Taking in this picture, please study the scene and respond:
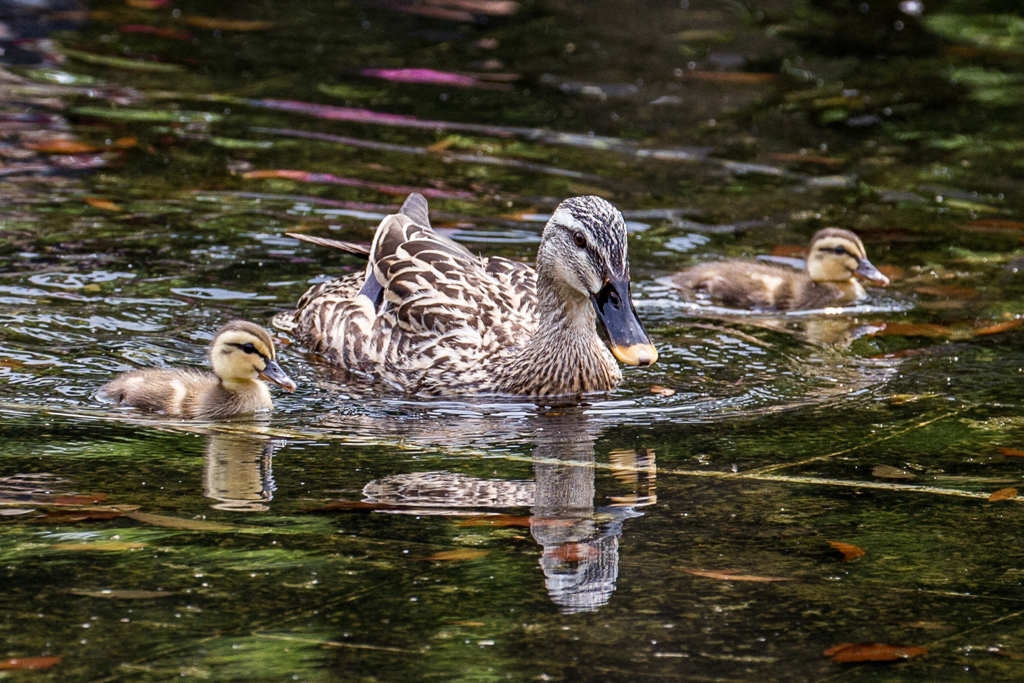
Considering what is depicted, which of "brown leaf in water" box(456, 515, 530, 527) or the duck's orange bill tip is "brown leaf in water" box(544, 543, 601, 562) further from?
the duck's orange bill tip

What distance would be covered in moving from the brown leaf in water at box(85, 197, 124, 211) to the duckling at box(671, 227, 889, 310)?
10.4 ft

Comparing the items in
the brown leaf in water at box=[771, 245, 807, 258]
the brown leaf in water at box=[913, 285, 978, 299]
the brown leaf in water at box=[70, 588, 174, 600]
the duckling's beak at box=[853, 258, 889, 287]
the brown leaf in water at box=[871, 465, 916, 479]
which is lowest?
the brown leaf in water at box=[70, 588, 174, 600]

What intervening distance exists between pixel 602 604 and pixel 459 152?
20.6 ft

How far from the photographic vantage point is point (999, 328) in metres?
6.75

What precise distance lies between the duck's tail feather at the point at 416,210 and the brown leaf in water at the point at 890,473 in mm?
2899

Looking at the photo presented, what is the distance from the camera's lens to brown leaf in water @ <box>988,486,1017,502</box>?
449cm

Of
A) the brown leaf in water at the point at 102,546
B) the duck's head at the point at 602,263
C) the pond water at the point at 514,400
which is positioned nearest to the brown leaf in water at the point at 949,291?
the pond water at the point at 514,400

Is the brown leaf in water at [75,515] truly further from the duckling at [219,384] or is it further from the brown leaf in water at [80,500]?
the duckling at [219,384]

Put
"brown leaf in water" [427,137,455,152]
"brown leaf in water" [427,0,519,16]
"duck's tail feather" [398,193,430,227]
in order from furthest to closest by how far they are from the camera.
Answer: "brown leaf in water" [427,0,519,16]
"brown leaf in water" [427,137,455,152]
"duck's tail feather" [398,193,430,227]

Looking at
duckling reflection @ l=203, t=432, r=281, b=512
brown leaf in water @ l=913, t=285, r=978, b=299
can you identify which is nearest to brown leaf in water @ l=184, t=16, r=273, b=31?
brown leaf in water @ l=913, t=285, r=978, b=299

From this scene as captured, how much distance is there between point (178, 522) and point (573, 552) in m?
1.13

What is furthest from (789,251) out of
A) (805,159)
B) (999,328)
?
(999,328)

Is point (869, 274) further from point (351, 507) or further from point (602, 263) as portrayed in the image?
point (351, 507)

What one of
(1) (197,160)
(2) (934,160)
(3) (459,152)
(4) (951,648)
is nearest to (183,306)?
(1) (197,160)
